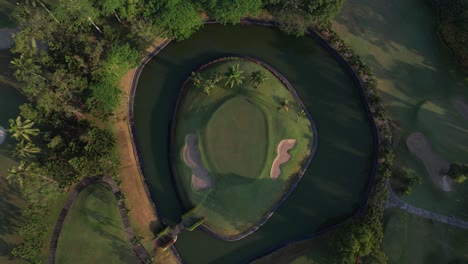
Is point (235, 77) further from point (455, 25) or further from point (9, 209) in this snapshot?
point (9, 209)

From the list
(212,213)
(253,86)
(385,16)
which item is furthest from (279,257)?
(385,16)

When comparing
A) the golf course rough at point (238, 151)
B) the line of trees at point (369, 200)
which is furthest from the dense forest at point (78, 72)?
the golf course rough at point (238, 151)

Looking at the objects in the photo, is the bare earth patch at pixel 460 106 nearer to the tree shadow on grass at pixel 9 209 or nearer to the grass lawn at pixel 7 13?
the tree shadow on grass at pixel 9 209

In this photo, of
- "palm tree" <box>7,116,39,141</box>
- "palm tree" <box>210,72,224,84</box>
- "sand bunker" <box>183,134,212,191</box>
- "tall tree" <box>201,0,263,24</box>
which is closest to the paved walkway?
"sand bunker" <box>183,134,212,191</box>

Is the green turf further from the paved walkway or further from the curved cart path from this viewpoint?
the paved walkway

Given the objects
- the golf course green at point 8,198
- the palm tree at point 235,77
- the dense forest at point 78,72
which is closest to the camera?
the dense forest at point 78,72

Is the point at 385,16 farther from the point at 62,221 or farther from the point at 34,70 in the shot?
the point at 62,221

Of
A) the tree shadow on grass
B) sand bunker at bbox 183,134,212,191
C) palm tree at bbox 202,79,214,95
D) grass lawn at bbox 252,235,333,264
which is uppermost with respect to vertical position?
palm tree at bbox 202,79,214,95
